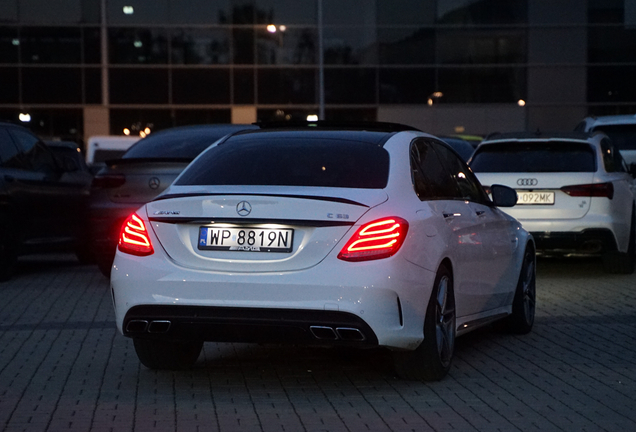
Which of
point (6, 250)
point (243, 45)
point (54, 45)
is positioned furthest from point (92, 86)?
point (6, 250)

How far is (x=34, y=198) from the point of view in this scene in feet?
43.7

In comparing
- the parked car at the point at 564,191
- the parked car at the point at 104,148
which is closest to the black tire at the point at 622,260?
the parked car at the point at 564,191

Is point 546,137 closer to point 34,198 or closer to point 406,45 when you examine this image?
point 34,198

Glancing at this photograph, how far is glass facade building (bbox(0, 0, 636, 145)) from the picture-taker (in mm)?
40531

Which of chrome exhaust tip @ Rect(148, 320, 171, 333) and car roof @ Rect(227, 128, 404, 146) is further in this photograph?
car roof @ Rect(227, 128, 404, 146)

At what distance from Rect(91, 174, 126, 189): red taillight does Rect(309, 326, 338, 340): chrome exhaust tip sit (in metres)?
5.69

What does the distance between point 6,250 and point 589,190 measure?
6273 mm

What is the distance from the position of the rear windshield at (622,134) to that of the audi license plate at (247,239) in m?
11.8

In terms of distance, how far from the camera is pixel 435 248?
645cm

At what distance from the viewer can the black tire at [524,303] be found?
8.56 m

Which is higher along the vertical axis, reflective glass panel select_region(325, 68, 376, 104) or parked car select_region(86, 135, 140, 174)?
reflective glass panel select_region(325, 68, 376, 104)

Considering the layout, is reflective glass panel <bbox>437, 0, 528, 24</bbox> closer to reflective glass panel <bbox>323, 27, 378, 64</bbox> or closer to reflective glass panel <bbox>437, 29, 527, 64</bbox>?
reflective glass panel <bbox>437, 29, 527, 64</bbox>

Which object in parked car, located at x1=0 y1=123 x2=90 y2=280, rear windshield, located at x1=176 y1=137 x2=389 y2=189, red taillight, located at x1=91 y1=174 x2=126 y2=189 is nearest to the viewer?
rear windshield, located at x1=176 y1=137 x2=389 y2=189

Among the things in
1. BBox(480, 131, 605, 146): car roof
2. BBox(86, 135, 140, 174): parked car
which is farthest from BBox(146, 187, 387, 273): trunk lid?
BBox(86, 135, 140, 174): parked car
